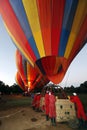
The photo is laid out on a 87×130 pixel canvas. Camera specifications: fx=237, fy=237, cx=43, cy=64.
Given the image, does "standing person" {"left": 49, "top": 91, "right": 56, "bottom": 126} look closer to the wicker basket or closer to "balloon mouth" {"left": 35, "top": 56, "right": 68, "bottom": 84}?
the wicker basket

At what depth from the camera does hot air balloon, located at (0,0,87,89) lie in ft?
34.4

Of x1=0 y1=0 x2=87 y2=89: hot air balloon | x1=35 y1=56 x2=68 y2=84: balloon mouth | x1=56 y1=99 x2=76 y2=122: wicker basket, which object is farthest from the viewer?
x1=0 y1=0 x2=87 y2=89: hot air balloon

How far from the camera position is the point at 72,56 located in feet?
36.9

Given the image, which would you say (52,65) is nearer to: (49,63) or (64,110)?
(49,63)

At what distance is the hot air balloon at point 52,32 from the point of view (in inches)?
413

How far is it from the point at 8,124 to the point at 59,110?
2.24 meters

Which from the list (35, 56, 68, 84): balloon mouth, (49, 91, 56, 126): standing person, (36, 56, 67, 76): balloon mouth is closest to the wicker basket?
(49, 91, 56, 126): standing person

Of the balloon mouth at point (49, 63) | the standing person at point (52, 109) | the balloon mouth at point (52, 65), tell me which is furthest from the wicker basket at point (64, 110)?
the balloon mouth at point (49, 63)

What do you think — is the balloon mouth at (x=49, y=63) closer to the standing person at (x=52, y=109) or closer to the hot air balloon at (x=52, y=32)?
the hot air balloon at (x=52, y=32)

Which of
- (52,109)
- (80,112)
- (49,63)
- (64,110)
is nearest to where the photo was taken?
(80,112)

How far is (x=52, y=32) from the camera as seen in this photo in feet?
35.1

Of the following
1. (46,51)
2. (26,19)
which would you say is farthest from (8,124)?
(26,19)

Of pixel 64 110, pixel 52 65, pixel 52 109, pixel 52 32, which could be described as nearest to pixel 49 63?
pixel 52 65

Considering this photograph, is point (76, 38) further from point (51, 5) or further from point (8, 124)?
point (8, 124)
